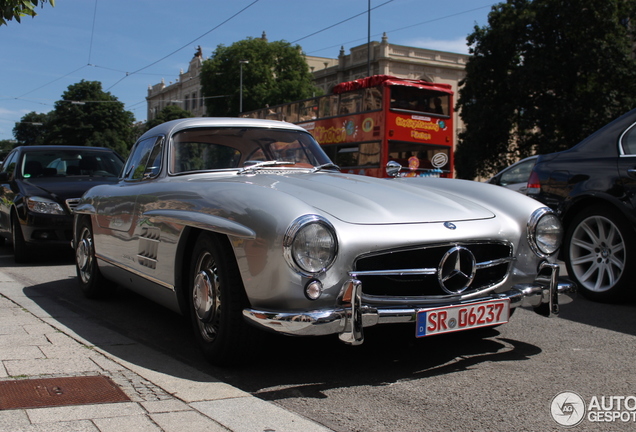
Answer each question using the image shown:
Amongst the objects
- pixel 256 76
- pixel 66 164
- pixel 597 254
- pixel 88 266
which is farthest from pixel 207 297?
pixel 256 76

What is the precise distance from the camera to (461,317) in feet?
10.9

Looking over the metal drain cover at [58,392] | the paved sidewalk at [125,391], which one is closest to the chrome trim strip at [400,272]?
the paved sidewalk at [125,391]

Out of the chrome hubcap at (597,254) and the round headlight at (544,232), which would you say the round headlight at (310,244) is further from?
the chrome hubcap at (597,254)

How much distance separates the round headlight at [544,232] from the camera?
3.81 meters

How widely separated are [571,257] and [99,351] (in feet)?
12.9

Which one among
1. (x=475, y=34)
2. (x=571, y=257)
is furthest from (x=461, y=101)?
(x=571, y=257)

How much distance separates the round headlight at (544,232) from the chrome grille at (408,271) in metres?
0.35

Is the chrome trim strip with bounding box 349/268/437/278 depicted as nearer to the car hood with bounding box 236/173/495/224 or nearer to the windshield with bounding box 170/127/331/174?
the car hood with bounding box 236/173/495/224

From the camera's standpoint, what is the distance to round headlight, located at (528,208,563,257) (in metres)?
3.81

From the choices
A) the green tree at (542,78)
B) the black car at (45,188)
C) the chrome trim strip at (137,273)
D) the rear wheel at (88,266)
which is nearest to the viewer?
the chrome trim strip at (137,273)

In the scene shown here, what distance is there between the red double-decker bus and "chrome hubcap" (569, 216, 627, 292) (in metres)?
10.9

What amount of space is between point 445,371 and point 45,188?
6.68 m

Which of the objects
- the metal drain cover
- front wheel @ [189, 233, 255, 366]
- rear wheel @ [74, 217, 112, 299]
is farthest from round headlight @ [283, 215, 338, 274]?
rear wheel @ [74, 217, 112, 299]

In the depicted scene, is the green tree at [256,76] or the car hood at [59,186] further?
the green tree at [256,76]
